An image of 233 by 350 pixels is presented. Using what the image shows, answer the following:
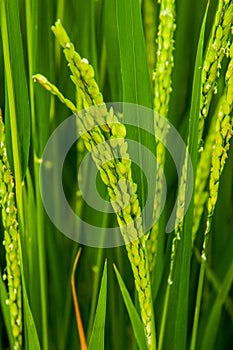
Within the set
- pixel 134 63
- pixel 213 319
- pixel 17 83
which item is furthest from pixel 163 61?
pixel 213 319

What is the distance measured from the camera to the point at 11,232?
18.6 inches

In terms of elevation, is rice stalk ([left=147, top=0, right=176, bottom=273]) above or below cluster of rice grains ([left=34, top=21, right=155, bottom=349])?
above

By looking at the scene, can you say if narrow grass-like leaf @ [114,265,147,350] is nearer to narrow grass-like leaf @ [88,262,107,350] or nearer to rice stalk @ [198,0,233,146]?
narrow grass-like leaf @ [88,262,107,350]

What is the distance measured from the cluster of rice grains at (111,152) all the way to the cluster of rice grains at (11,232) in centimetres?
11

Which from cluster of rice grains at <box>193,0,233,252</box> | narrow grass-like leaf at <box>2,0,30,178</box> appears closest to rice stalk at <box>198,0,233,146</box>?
cluster of rice grains at <box>193,0,233,252</box>

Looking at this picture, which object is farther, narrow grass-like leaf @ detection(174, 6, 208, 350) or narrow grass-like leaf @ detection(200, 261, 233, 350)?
narrow grass-like leaf @ detection(200, 261, 233, 350)

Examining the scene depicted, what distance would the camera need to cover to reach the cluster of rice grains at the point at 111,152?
0.31 m

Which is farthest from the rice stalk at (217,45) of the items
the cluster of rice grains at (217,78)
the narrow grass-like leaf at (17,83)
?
the narrow grass-like leaf at (17,83)

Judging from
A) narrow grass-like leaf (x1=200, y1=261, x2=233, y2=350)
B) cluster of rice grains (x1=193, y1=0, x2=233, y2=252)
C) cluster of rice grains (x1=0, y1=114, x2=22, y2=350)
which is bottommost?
narrow grass-like leaf (x1=200, y1=261, x2=233, y2=350)

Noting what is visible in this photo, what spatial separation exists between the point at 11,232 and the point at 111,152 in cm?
16

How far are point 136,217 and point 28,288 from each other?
0.22 metres

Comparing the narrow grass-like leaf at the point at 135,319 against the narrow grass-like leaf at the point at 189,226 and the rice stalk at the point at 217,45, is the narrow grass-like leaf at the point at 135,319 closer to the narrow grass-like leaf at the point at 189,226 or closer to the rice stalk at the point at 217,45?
the narrow grass-like leaf at the point at 189,226

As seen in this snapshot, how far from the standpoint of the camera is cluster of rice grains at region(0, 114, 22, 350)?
458 mm

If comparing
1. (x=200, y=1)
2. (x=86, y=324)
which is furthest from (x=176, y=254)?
(x=200, y=1)
